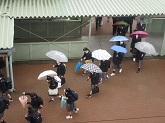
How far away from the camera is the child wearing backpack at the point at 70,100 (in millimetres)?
10617

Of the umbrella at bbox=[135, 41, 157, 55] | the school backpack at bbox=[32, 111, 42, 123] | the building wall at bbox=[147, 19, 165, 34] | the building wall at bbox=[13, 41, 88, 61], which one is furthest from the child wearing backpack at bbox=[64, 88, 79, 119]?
the building wall at bbox=[147, 19, 165, 34]

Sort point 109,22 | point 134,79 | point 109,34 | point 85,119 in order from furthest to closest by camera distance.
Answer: point 109,22 < point 109,34 < point 134,79 < point 85,119

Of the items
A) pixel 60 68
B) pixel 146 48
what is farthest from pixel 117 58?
pixel 60 68

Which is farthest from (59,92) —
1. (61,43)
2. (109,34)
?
(109,34)

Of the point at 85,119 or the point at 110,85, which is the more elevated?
the point at 110,85

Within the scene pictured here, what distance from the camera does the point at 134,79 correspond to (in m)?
14.1

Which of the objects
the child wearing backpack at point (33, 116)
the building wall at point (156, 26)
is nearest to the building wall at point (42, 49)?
the building wall at point (156, 26)

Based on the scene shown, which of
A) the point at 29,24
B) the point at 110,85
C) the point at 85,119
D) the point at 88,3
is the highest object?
the point at 88,3

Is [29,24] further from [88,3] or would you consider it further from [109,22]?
[109,22]

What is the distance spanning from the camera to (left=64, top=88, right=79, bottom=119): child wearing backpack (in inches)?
418

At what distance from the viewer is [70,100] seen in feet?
35.4

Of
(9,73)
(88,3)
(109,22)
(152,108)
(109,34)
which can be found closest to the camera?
(152,108)

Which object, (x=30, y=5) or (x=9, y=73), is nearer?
(x=9, y=73)

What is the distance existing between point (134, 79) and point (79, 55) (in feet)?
10.7
